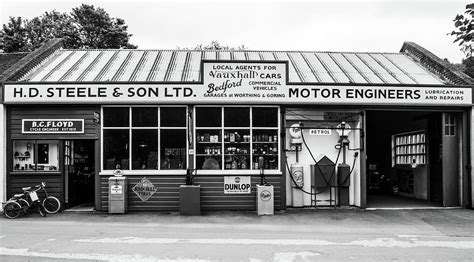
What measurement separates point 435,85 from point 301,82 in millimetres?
4201

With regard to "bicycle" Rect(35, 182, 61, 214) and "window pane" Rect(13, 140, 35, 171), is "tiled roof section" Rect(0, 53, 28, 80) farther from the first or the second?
"bicycle" Rect(35, 182, 61, 214)

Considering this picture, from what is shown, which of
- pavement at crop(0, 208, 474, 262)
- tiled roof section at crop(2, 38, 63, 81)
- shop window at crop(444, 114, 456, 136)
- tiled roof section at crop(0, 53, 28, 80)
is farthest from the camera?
tiled roof section at crop(0, 53, 28, 80)

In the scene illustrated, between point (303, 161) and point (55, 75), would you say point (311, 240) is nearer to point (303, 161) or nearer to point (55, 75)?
point (303, 161)

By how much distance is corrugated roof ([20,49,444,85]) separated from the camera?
52.3 feet

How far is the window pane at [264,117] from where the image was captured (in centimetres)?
1506

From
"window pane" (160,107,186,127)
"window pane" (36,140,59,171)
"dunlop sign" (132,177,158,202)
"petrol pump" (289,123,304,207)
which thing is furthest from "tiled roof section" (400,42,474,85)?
"window pane" (36,140,59,171)

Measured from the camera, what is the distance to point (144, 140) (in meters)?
14.8

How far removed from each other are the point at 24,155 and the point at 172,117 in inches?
188

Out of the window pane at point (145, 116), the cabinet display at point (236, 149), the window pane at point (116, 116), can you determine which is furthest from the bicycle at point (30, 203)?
the cabinet display at point (236, 149)

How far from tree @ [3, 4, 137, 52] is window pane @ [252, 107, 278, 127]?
30815 millimetres

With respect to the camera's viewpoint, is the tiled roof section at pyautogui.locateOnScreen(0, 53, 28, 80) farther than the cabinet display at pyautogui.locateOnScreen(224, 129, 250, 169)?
Yes

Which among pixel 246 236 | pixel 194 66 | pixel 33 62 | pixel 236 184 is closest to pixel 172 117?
pixel 236 184

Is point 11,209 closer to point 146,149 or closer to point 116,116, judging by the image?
point 116,116

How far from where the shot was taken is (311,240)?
10.1 m
